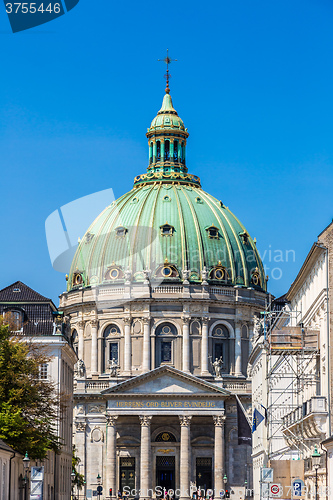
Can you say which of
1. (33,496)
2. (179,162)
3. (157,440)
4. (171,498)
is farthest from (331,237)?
(179,162)

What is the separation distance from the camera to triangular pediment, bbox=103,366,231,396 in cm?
11906

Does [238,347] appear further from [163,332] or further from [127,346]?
[127,346]

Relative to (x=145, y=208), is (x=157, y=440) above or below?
below

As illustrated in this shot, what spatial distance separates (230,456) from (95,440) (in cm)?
1464

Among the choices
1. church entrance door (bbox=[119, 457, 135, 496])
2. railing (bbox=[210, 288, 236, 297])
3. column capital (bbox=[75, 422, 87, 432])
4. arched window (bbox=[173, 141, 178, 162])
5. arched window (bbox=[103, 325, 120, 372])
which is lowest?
church entrance door (bbox=[119, 457, 135, 496])

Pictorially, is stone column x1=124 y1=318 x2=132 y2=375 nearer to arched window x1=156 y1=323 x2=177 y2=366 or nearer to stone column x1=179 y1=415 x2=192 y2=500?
arched window x1=156 y1=323 x2=177 y2=366

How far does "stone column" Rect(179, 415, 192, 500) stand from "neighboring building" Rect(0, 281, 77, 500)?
103 feet

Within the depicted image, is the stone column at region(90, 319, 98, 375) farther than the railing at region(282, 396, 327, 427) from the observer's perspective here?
Yes

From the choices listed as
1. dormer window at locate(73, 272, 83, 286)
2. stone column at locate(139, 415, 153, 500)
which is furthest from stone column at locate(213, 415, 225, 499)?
dormer window at locate(73, 272, 83, 286)

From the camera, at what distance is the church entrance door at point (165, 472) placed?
123625 millimetres

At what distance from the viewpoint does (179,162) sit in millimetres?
143750

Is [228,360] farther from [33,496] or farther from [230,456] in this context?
[33,496]

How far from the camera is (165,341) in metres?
132

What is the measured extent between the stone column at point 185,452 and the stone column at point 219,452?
2757 mm
